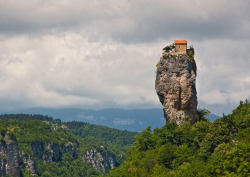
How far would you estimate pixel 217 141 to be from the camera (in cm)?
11594

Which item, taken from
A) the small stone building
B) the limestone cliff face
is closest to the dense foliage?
the limestone cliff face

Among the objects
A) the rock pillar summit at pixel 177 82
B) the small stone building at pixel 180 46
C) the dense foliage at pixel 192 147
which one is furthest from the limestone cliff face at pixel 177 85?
the dense foliage at pixel 192 147

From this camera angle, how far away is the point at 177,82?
128 metres

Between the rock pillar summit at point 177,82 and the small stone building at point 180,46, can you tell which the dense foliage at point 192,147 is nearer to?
the rock pillar summit at point 177,82

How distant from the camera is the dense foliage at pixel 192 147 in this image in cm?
10438

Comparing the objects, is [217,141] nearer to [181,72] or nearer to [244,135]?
[244,135]

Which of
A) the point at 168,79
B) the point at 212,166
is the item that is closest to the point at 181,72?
the point at 168,79

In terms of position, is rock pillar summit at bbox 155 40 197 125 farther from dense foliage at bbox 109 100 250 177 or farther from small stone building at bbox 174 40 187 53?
dense foliage at bbox 109 100 250 177

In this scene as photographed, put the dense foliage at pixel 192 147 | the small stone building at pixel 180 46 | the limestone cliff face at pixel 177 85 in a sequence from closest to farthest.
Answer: the dense foliage at pixel 192 147
the limestone cliff face at pixel 177 85
the small stone building at pixel 180 46

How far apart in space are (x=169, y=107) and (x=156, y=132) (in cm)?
1361

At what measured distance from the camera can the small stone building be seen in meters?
128

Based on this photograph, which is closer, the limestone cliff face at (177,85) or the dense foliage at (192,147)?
the dense foliage at (192,147)

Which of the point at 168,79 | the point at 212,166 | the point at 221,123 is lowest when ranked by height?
the point at 212,166

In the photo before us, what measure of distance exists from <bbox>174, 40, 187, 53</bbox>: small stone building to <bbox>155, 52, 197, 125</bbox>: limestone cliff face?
1.10 meters
